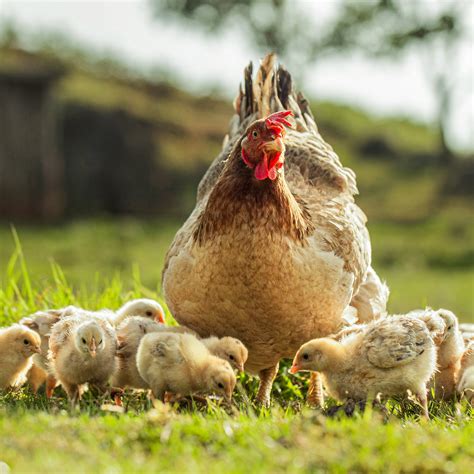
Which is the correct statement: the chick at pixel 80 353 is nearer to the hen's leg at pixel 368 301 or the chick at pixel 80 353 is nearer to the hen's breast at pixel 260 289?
the hen's breast at pixel 260 289

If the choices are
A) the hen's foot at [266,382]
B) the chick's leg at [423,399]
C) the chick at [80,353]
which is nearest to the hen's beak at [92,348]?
the chick at [80,353]

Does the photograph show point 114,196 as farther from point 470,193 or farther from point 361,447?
point 361,447

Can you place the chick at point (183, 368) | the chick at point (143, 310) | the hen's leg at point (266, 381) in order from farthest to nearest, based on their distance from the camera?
the chick at point (143, 310)
the hen's leg at point (266, 381)
the chick at point (183, 368)

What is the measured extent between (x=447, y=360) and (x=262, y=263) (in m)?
1.91

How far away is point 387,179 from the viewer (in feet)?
85.9

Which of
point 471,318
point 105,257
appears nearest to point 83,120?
point 105,257

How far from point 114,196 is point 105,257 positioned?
612 centimetres

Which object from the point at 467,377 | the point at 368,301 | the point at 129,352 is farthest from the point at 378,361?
the point at 129,352

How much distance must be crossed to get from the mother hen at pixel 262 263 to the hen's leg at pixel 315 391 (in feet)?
1.43

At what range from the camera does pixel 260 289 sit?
5.83 meters

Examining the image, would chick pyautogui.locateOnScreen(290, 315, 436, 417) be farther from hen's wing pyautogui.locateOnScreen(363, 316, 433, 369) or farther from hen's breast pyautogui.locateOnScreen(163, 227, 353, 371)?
hen's breast pyautogui.locateOnScreen(163, 227, 353, 371)

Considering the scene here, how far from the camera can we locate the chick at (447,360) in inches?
262

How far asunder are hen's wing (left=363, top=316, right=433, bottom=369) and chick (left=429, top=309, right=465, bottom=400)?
0.80 metres

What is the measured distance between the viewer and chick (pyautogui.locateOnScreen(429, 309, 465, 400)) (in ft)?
21.9
